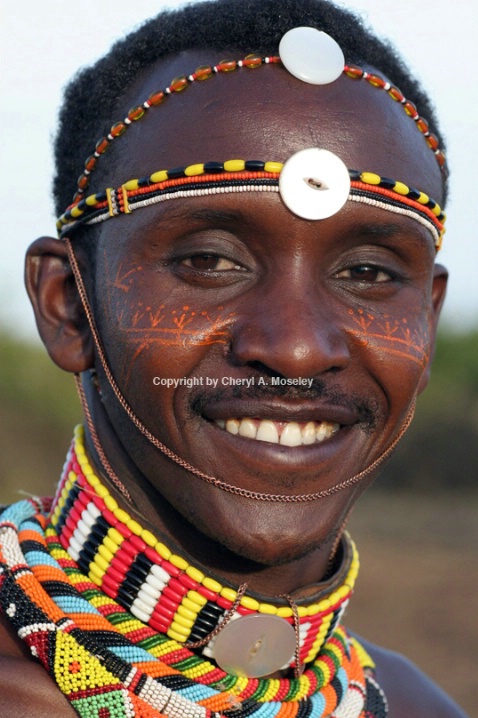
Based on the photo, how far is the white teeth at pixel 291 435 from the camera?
258 centimetres

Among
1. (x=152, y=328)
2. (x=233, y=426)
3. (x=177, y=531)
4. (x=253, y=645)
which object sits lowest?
(x=253, y=645)

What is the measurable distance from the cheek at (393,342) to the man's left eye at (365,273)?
0.35ft

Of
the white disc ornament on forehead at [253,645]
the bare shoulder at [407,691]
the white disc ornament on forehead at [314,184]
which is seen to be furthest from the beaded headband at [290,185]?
the bare shoulder at [407,691]

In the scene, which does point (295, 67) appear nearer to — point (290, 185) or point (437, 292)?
point (290, 185)

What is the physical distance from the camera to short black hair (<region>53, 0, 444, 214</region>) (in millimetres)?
2770

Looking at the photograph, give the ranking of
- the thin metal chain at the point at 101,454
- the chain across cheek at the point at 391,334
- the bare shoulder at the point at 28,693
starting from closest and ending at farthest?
the bare shoulder at the point at 28,693 → the chain across cheek at the point at 391,334 → the thin metal chain at the point at 101,454

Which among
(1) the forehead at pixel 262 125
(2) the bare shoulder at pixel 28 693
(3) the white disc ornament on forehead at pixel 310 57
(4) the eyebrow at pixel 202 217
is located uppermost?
(3) the white disc ornament on forehead at pixel 310 57

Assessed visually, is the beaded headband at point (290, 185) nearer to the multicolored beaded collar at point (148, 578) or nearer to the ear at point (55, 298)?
the ear at point (55, 298)

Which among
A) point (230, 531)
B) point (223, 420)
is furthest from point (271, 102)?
point (230, 531)

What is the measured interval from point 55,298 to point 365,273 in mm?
983

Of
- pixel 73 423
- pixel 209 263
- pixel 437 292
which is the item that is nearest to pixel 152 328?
pixel 209 263

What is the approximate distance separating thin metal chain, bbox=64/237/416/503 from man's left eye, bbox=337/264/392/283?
0.42 metres

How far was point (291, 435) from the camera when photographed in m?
2.58

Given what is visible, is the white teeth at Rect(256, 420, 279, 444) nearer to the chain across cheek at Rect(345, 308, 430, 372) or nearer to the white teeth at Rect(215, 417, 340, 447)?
the white teeth at Rect(215, 417, 340, 447)
